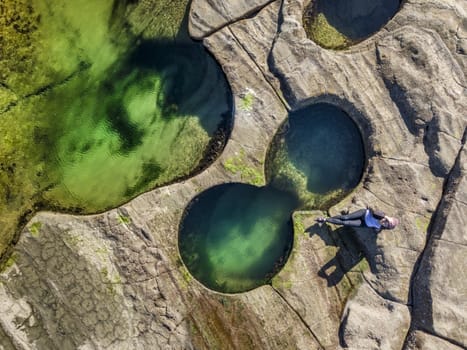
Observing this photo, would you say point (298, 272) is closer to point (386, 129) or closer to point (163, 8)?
point (386, 129)

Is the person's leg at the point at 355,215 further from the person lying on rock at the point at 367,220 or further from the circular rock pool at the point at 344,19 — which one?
the circular rock pool at the point at 344,19

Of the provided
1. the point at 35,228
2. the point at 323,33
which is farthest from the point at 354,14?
the point at 35,228

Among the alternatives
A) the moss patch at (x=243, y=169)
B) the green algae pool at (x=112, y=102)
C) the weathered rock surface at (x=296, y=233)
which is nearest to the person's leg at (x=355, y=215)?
the weathered rock surface at (x=296, y=233)

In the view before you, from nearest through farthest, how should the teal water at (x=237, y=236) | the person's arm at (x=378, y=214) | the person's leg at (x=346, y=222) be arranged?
the person's arm at (x=378, y=214)
the person's leg at (x=346, y=222)
the teal water at (x=237, y=236)

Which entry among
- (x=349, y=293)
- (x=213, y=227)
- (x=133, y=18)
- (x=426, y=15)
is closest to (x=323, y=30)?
(x=426, y=15)

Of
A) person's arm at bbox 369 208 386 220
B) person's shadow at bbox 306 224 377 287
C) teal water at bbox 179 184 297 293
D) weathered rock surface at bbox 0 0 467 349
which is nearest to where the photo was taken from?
person's arm at bbox 369 208 386 220

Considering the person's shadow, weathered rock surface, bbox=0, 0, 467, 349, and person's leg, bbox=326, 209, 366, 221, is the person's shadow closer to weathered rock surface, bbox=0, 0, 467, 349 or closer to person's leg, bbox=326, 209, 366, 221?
weathered rock surface, bbox=0, 0, 467, 349

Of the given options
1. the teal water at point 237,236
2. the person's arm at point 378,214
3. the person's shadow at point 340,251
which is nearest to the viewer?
the person's arm at point 378,214

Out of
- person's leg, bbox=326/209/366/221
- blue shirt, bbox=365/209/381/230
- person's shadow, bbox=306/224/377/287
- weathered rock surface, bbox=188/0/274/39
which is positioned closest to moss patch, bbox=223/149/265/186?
person's shadow, bbox=306/224/377/287

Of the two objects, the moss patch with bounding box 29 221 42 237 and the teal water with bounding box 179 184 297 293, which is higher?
the moss patch with bounding box 29 221 42 237
